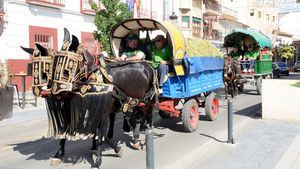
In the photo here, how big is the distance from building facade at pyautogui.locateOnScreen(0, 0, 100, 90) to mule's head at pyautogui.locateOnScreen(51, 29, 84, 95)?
41.6 feet

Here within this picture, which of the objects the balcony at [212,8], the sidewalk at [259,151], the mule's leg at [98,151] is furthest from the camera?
the balcony at [212,8]

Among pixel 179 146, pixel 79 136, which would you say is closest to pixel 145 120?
pixel 179 146

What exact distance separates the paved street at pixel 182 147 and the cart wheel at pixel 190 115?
0.19 m

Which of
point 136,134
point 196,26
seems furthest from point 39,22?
point 196,26

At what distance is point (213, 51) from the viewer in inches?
486

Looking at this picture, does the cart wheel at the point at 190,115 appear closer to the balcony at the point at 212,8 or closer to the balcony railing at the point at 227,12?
the balcony at the point at 212,8

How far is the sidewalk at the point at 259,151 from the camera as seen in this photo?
7488mm

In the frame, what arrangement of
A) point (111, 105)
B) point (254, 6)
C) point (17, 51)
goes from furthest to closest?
point (254, 6) → point (17, 51) → point (111, 105)

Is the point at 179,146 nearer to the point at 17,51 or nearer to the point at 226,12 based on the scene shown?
the point at 17,51

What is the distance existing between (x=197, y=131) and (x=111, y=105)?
13.0ft

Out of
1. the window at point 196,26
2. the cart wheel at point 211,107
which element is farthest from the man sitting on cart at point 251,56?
the window at point 196,26

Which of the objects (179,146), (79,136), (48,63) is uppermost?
(48,63)

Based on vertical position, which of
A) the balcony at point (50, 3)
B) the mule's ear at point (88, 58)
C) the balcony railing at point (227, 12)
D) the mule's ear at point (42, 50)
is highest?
the balcony railing at point (227, 12)

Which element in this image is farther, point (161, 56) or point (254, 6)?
point (254, 6)
